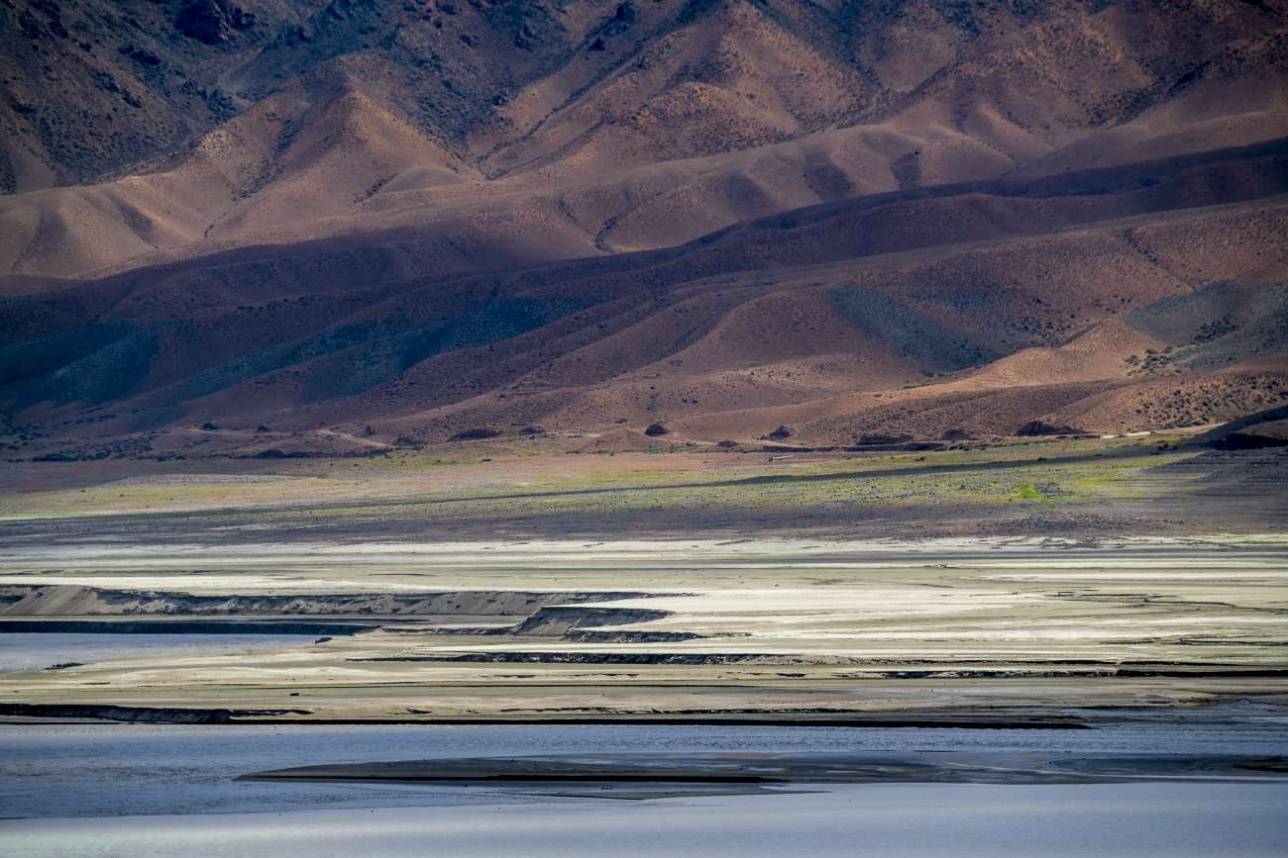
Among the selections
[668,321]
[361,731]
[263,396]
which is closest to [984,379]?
[668,321]

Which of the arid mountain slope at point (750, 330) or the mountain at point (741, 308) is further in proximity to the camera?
the mountain at point (741, 308)

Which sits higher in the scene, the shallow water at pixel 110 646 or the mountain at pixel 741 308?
the mountain at pixel 741 308

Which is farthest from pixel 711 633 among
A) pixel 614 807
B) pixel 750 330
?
pixel 750 330

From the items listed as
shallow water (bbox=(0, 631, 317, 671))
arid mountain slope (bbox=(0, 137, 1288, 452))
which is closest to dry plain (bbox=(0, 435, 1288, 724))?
shallow water (bbox=(0, 631, 317, 671))

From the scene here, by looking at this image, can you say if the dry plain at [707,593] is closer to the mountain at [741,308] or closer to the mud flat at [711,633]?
the mud flat at [711,633]

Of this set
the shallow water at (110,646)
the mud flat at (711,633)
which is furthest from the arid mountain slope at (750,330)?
the shallow water at (110,646)

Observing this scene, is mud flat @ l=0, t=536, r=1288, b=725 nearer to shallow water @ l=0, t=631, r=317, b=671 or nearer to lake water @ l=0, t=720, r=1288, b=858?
shallow water @ l=0, t=631, r=317, b=671

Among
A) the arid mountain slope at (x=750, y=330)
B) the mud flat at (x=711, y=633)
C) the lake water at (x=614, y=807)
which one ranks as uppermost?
the arid mountain slope at (x=750, y=330)
